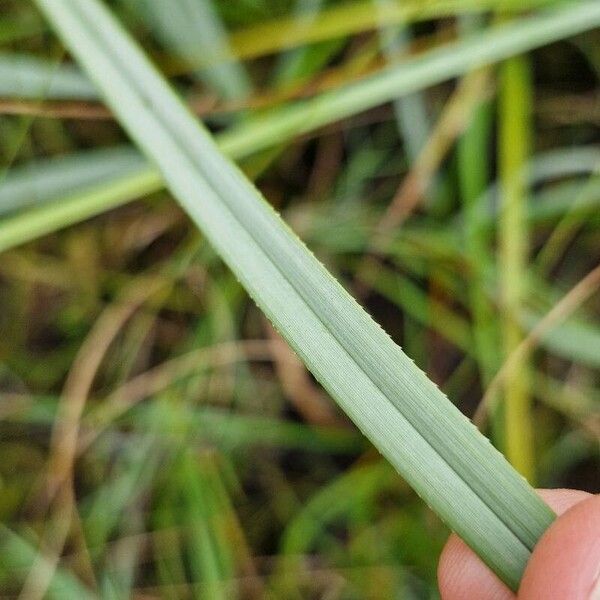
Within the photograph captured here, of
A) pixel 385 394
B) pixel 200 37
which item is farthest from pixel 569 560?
pixel 200 37

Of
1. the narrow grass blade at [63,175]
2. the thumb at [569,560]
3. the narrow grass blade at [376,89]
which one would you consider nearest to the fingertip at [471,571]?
the thumb at [569,560]

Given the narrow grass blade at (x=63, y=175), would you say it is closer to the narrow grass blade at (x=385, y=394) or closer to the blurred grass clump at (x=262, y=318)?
the blurred grass clump at (x=262, y=318)

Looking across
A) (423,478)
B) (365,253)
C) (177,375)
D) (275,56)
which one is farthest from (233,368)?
(423,478)

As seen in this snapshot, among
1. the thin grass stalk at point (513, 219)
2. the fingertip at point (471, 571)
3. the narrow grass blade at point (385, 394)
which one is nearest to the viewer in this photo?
the narrow grass blade at point (385, 394)

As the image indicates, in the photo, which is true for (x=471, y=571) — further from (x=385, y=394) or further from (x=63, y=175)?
(x=63, y=175)

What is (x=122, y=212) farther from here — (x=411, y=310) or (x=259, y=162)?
(x=411, y=310)

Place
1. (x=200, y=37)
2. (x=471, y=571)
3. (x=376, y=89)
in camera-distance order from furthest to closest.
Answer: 1. (x=200, y=37)
2. (x=376, y=89)
3. (x=471, y=571)
